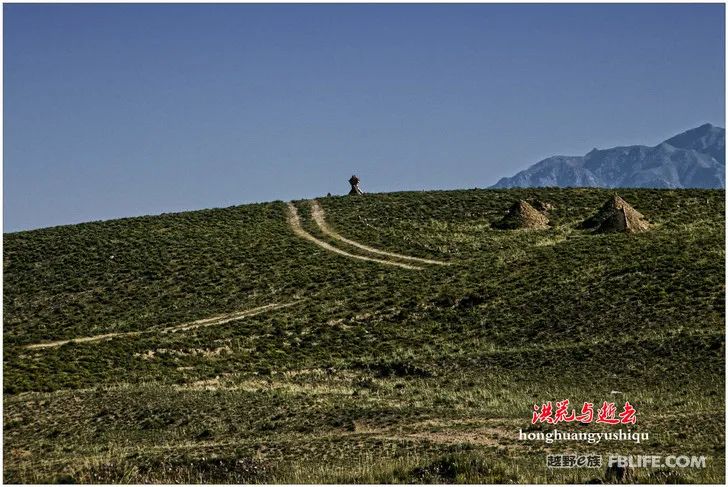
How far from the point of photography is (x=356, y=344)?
45094 millimetres

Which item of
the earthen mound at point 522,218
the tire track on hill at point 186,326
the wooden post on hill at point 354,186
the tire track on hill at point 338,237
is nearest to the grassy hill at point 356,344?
the tire track on hill at point 186,326

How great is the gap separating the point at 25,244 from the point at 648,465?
6346cm

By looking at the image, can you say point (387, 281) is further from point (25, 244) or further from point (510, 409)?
point (25, 244)

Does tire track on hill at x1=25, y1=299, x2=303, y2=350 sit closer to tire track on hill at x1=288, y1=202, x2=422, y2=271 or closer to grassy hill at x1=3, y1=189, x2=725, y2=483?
grassy hill at x1=3, y1=189, x2=725, y2=483

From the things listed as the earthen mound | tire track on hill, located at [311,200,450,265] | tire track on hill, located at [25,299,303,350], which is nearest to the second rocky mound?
the earthen mound

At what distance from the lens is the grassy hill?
23812 millimetres

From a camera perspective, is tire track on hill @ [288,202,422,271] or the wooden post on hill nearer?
tire track on hill @ [288,202,422,271]

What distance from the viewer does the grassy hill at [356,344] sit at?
23.8m

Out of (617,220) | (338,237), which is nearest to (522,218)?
(617,220)

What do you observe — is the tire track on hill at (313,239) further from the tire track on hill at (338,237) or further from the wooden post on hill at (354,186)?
the wooden post on hill at (354,186)

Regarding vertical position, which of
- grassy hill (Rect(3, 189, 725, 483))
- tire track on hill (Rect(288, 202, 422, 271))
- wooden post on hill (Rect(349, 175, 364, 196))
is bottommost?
grassy hill (Rect(3, 189, 725, 483))

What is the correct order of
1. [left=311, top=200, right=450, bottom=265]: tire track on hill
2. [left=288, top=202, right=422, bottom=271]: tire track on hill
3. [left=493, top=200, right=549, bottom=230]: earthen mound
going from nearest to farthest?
[left=288, top=202, right=422, bottom=271]: tire track on hill
[left=311, top=200, right=450, bottom=265]: tire track on hill
[left=493, top=200, right=549, bottom=230]: earthen mound

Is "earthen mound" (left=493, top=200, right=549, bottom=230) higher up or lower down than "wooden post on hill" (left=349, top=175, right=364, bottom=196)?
lower down

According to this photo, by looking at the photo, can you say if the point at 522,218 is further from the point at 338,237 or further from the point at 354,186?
the point at 354,186
